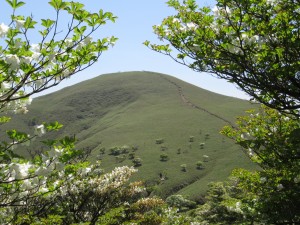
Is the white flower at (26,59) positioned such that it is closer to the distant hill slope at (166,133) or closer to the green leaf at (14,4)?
the green leaf at (14,4)

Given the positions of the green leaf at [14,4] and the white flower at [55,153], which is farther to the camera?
the white flower at [55,153]

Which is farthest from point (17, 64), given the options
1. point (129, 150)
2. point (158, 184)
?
point (129, 150)

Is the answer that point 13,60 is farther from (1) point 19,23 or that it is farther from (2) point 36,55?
(1) point 19,23

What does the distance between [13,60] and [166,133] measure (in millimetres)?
143243

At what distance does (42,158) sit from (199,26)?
5282mm

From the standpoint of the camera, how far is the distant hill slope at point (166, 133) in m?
108

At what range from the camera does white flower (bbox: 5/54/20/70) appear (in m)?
4.38

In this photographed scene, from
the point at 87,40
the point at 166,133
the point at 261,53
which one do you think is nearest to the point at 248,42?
the point at 261,53

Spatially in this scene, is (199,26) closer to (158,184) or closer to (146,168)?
(158,184)

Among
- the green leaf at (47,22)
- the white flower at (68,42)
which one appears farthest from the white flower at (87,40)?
the green leaf at (47,22)

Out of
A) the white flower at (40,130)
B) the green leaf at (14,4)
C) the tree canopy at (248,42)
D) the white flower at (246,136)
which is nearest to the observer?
the green leaf at (14,4)

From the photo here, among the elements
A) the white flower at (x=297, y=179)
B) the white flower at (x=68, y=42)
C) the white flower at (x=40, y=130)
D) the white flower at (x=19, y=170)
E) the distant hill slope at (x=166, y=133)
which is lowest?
the distant hill slope at (x=166, y=133)

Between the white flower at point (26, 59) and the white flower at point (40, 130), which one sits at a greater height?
the white flower at point (26, 59)

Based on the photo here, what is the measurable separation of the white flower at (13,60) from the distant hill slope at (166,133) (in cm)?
9260
